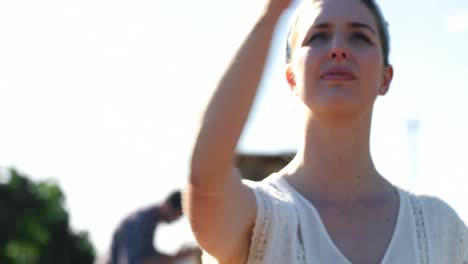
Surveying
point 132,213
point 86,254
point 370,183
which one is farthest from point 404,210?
point 86,254

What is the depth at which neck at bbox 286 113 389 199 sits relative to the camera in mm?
2502

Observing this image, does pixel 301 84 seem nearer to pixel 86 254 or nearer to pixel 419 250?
pixel 419 250

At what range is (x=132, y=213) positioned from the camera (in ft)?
24.6

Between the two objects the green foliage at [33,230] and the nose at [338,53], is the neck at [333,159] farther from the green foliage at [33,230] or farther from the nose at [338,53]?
the green foliage at [33,230]

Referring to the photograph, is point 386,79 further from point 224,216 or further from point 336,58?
point 224,216

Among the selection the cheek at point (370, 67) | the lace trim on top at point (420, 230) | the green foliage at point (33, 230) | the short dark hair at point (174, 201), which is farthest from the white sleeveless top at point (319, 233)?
the green foliage at point (33, 230)

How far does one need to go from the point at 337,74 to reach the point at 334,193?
0.99ft

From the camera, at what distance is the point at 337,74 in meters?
2.40

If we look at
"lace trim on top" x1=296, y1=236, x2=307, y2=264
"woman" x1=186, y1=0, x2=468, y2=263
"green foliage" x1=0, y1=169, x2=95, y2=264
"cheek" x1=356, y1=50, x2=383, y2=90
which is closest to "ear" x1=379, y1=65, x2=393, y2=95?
"woman" x1=186, y1=0, x2=468, y2=263

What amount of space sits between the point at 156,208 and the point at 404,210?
5.21 metres

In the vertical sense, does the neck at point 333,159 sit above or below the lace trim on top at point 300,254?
above

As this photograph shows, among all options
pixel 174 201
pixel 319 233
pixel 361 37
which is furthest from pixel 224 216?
pixel 174 201

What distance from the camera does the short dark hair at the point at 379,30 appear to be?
101 inches

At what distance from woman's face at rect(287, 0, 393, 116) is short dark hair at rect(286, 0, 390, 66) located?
2 centimetres
